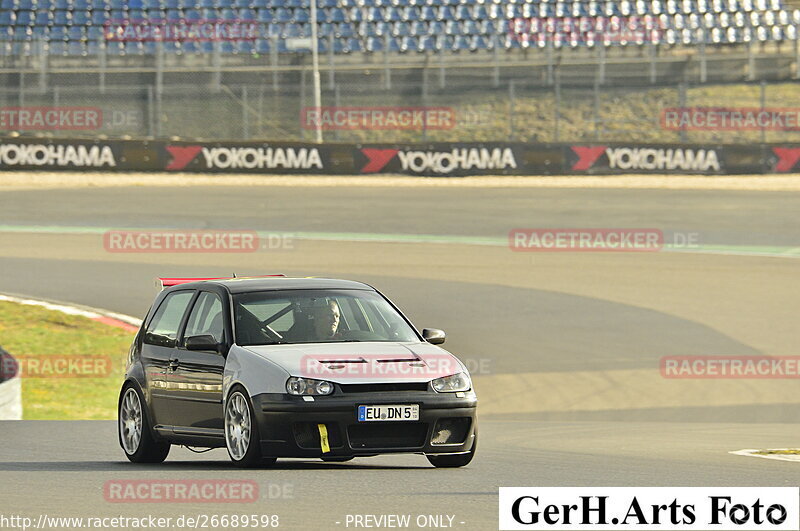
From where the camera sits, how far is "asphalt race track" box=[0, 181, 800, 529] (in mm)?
8164

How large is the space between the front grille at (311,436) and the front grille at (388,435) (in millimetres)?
78

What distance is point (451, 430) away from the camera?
8125 mm

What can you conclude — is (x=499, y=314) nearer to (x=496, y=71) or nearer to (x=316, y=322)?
(x=316, y=322)

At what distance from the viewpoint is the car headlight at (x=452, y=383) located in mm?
7980

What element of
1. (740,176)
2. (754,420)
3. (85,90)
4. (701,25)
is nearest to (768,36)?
(701,25)

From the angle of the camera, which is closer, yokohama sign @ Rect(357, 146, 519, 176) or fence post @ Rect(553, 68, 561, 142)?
yokohama sign @ Rect(357, 146, 519, 176)

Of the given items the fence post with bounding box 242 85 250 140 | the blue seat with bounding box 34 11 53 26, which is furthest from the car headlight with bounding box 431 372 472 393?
the blue seat with bounding box 34 11 53 26

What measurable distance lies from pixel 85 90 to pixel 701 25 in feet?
64.7

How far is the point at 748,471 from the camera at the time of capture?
8.74m

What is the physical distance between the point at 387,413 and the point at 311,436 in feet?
1.48

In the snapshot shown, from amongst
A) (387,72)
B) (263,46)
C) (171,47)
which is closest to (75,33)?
(171,47)

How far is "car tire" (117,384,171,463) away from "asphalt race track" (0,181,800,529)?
167mm

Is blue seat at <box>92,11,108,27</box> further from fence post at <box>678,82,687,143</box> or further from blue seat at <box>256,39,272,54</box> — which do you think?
fence post at <box>678,82,687,143</box>

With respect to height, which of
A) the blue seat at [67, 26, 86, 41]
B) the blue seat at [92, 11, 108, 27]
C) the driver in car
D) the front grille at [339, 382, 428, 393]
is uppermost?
the blue seat at [92, 11, 108, 27]
